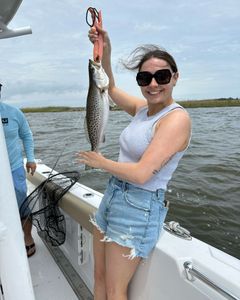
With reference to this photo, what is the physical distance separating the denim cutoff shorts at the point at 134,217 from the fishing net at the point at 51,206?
5.43 ft

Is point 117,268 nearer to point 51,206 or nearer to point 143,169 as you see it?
point 143,169

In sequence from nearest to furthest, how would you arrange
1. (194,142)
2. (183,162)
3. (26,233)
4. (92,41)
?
1. (92,41)
2. (26,233)
3. (183,162)
4. (194,142)

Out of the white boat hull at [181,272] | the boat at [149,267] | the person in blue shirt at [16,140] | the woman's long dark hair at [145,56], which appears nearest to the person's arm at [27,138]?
the person in blue shirt at [16,140]

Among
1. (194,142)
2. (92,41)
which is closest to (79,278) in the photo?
(92,41)

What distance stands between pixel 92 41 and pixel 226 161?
872 centimetres

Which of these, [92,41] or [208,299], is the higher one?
[92,41]

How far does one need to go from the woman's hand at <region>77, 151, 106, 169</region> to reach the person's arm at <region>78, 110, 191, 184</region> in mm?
51

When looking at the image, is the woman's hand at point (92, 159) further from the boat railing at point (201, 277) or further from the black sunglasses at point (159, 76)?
the boat railing at point (201, 277)

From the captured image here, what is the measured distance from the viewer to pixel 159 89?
1.97 meters

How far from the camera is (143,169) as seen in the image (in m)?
1.79

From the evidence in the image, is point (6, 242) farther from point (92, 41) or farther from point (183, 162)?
point (183, 162)

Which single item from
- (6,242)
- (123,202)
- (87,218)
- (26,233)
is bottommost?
(26,233)

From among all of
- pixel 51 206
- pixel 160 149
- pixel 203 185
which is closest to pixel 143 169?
pixel 160 149

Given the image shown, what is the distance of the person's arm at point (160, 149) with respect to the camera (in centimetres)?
179
